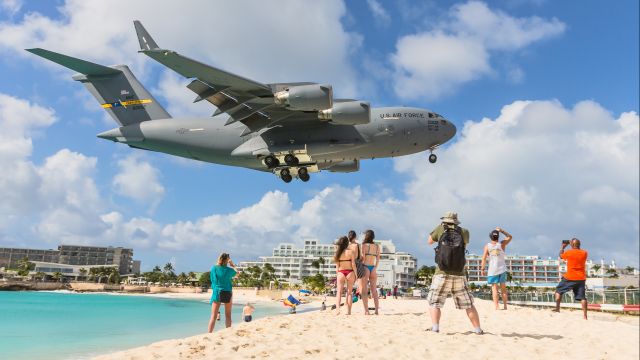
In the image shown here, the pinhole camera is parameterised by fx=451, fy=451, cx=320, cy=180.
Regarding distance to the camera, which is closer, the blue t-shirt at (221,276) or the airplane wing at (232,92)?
the blue t-shirt at (221,276)

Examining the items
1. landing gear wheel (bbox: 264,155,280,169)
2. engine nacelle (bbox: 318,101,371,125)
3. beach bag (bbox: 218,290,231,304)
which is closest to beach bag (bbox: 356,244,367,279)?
beach bag (bbox: 218,290,231,304)

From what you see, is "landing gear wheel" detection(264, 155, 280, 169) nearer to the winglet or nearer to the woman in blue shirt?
the winglet

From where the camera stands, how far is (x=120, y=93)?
27.3 meters

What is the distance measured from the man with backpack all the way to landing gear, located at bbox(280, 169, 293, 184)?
15.4 meters

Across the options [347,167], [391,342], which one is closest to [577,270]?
[391,342]

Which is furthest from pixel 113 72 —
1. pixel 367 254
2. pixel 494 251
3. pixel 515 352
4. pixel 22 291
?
pixel 22 291

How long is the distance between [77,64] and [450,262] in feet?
75.2

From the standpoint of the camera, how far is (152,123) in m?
24.1

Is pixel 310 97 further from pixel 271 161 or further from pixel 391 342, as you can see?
pixel 391 342

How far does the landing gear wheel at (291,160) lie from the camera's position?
2181 cm

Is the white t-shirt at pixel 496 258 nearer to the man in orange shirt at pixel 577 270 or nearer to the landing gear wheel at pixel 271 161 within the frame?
the man in orange shirt at pixel 577 270

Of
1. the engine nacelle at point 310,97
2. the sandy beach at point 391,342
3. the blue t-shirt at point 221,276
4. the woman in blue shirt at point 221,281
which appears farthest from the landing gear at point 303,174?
the sandy beach at point 391,342

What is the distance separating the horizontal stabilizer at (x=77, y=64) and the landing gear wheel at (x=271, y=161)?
995cm

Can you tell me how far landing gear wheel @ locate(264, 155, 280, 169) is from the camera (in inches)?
869
